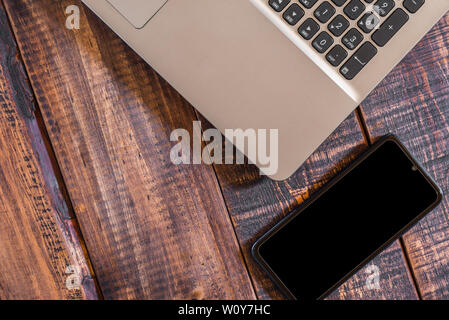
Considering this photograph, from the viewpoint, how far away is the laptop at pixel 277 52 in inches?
13.4

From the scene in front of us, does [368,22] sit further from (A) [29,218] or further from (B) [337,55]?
(A) [29,218]

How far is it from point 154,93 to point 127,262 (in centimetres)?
19

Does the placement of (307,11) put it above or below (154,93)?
above

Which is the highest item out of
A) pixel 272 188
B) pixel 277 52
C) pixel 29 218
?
pixel 277 52

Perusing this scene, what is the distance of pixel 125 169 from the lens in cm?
43

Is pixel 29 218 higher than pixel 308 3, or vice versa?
pixel 308 3

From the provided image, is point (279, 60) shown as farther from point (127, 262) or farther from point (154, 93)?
Answer: point (127, 262)

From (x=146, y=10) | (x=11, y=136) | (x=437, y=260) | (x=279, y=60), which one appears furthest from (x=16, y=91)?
(x=437, y=260)

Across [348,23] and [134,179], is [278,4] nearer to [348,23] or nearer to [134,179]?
[348,23]

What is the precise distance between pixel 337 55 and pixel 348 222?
7.2 inches

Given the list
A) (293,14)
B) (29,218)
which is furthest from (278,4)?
(29,218)

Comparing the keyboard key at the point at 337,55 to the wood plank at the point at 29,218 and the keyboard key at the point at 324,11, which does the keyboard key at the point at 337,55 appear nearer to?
the keyboard key at the point at 324,11

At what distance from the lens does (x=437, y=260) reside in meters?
0.44

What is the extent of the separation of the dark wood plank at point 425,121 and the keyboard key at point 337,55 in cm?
10
